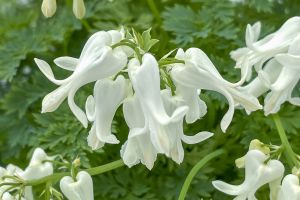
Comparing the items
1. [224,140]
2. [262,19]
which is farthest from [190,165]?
[262,19]

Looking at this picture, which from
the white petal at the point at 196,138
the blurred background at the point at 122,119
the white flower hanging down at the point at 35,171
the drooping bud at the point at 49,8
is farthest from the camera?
the blurred background at the point at 122,119

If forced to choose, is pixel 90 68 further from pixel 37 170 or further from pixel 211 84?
pixel 37 170

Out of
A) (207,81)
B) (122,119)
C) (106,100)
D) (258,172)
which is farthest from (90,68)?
(122,119)

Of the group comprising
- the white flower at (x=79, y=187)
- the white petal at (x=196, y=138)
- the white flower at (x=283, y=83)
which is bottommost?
the white flower at (x=79, y=187)

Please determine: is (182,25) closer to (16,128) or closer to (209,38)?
(209,38)

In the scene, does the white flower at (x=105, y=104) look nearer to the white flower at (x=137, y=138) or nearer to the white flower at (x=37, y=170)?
the white flower at (x=137, y=138)

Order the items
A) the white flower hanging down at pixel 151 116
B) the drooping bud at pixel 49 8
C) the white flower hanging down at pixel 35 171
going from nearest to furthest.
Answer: the white flower hanging down at pixel 151 116, the drooping bud at pixel 49 8, the white flower hanging down at pixel 35 171

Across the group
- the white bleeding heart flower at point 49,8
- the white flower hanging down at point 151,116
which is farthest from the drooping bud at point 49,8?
the white flower hanging down at point 151,116
